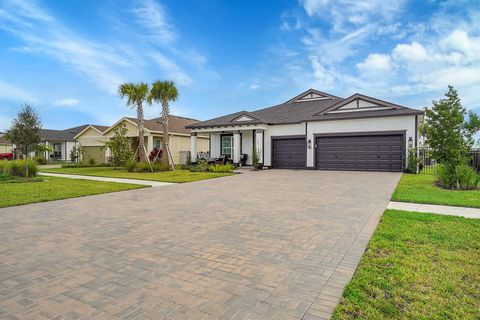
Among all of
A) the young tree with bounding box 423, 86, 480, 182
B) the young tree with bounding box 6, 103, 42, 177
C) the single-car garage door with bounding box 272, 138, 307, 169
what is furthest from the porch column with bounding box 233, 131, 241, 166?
the young tree with bounding box 6, 103, 42, 177

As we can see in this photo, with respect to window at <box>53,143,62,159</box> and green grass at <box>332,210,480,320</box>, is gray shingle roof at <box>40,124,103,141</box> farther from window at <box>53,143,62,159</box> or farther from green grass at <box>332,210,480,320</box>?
green grass at <box>332,210,480,320</box>

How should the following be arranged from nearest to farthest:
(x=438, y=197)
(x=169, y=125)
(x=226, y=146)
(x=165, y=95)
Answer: (x=438, y=197) < (x=165, y=95) < (x=226, y=146) < (x=169, y=125)

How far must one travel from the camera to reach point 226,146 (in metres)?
24.3

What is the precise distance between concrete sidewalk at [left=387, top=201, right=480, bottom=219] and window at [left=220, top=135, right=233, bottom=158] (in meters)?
16.9

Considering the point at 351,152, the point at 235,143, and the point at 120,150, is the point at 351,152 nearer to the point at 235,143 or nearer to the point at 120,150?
the point at 235,143

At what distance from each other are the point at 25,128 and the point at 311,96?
21.8m

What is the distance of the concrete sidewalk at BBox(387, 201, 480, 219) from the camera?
→ 267 inches

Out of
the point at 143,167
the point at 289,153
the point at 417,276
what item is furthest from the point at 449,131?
the point at 143,167

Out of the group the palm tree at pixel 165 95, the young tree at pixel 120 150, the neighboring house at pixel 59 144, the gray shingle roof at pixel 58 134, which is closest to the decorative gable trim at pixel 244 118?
the palm tree at pixel 165 95

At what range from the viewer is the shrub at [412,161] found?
16.4m

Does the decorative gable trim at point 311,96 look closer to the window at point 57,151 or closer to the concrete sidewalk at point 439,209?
the concrete sidewalk at point 439,209

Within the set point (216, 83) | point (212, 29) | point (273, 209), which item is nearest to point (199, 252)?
point (273, 209)

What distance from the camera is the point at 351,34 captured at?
16938 millimetres

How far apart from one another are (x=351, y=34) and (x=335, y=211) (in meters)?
13.7
